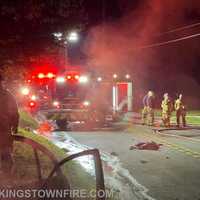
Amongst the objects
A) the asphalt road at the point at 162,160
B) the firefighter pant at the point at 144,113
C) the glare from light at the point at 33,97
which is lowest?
the asphalt road at the point at 162,160

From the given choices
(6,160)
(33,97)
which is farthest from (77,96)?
(6,160)

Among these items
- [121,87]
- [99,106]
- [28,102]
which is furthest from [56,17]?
[121,87]

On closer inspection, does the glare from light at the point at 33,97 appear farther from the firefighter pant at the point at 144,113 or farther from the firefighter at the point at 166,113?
the firefighter at the point at 166,113

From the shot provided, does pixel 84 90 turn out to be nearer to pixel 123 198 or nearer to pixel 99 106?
pixel 99 106

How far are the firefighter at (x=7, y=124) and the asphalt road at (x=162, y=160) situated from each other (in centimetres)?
250

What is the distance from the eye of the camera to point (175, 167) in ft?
36.0

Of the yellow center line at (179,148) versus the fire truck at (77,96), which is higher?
the fire truck at (77,96)

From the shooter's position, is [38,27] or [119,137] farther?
[119,137]

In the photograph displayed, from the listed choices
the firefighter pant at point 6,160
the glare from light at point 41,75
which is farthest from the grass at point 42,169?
the glare from light at point 41,75

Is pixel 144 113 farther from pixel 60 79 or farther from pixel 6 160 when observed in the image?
pixel 6 160

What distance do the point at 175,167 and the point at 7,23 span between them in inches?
193

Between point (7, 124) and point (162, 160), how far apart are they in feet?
18.4

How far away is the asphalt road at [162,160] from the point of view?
8.53 metres

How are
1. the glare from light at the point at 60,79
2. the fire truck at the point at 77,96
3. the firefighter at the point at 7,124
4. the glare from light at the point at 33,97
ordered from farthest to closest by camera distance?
the glare from light at the point at 33,97 < the fire truck at the point at 77,96 < the glare from light at the point at 60,79 < the firefighter at the point at 7,124
